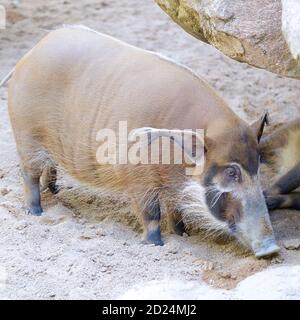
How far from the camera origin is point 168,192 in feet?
13.1

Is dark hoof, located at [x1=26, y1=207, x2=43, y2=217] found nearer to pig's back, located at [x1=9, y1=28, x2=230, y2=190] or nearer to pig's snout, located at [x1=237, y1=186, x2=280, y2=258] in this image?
pig's back, located at [x1=9, y1=28, x2=230, y2=190]

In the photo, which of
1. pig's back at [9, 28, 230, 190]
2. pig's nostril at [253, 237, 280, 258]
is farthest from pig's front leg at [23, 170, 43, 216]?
pig's nostril at [253, 237, 280, 258]

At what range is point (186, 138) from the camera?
3.73m

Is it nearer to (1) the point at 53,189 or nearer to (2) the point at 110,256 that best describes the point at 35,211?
(1) the point at 53,189

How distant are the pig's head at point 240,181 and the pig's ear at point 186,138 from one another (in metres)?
0.04

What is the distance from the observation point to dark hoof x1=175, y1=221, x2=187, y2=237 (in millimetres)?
4219

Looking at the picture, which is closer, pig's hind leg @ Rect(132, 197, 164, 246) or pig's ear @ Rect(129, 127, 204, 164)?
pig's ear @ Rect(129, 127, 204, 164)

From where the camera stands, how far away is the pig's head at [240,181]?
148 inches

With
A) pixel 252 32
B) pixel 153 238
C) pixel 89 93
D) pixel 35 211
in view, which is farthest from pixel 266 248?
pixel 35 211

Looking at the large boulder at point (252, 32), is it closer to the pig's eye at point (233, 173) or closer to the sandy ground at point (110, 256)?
the pig's eye at point (233, 173)

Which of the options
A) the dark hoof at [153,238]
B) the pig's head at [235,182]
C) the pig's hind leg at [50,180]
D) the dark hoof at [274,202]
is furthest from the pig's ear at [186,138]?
the pig's hind leg at [50,180]

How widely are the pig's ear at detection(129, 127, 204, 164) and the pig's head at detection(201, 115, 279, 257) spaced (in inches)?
1.6

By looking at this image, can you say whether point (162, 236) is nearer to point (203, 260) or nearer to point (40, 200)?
point (203, 260)
